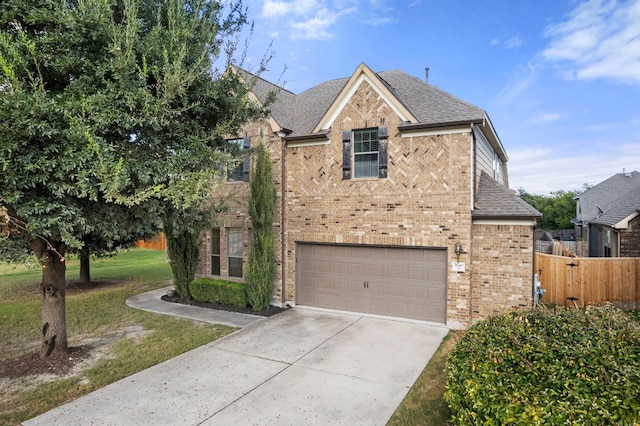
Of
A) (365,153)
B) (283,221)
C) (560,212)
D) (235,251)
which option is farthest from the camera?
(560,212)

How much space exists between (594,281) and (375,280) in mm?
7804

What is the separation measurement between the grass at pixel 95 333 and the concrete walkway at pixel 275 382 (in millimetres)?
425

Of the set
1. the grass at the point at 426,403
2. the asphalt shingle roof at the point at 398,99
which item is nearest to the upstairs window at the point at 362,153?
the asphalt shingle roof at the point at 398,99

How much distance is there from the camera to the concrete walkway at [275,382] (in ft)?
17.1

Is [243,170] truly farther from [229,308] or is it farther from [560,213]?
[560,213]

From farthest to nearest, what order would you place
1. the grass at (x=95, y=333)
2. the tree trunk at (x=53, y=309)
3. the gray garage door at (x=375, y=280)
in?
the gray garage door at (x=375, y=280) < the tree trunk at (x=53, y=309) < the grass at (x=95, y=333)

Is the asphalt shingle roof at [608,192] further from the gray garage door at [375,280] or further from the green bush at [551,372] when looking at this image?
the green bush at [551,372]

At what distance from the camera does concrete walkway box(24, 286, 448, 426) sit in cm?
520

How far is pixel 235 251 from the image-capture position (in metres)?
12.7

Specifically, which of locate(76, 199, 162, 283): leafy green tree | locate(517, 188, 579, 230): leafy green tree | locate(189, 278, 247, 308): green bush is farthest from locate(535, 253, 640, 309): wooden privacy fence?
locate(517, 188, 579, 230): leafy green tree

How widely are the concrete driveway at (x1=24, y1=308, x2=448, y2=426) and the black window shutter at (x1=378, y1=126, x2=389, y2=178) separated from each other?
4.40m

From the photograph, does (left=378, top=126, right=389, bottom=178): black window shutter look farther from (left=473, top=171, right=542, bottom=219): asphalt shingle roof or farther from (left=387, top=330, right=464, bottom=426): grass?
(left=387, top=330, right=464, bottom=426): grass

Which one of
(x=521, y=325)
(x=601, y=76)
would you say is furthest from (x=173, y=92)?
(x=601, y=76)

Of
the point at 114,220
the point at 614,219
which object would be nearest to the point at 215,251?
the point at 114,220
